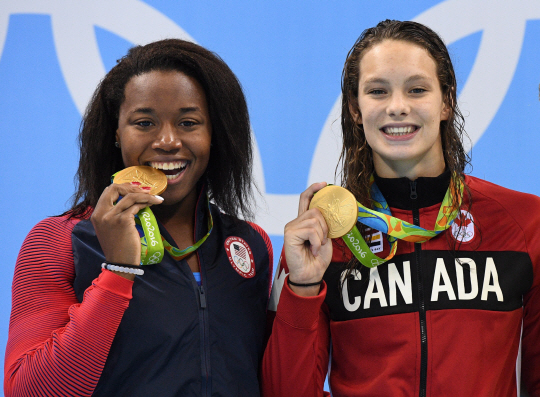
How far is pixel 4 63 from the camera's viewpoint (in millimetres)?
2758

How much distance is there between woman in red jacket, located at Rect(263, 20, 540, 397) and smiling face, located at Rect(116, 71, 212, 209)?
0.32m

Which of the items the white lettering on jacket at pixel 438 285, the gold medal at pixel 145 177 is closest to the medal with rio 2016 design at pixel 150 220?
the gold medal at pixel 145 177

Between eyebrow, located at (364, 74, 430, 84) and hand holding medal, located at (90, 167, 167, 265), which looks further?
eyebrow, located at (364, 74, 430, 84)

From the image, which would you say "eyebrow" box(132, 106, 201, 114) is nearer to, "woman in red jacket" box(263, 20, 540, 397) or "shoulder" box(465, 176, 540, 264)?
"woman in red jacket" box(263, 20, 540, 397)

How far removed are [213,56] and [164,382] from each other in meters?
0.88

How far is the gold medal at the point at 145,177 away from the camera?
148 cm

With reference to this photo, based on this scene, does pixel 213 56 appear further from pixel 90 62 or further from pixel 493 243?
pixel 90 62

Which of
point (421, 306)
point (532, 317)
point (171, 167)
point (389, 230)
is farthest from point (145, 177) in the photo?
point (532, 317)

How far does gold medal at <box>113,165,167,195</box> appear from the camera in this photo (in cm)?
148

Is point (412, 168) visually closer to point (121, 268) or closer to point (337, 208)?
point (337, 208)

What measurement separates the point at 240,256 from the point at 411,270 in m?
0.46

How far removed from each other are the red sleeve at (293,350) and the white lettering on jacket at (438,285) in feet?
0.44

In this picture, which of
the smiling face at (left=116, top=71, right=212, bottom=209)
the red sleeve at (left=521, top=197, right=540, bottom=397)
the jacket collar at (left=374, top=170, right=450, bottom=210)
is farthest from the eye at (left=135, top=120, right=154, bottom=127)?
the red sleeve at (left=521, top=197, right=540, bottom=397)

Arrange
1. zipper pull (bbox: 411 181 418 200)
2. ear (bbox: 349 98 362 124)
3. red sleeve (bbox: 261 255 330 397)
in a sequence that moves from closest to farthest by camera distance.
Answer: red sleeve (bbox: 261 255 330 397), zipper pull (bbox: 411 181 418 200), ear (bbox: 349 98 362 124)
